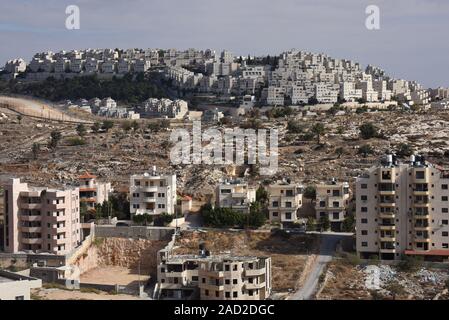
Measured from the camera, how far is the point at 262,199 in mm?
18531

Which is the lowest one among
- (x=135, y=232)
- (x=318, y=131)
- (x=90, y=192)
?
(x=135, y=232)

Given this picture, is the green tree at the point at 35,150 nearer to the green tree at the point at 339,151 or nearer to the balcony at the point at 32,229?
the green tree at the point at 339,151

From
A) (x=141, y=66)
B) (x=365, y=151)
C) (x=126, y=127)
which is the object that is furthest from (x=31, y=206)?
(x=141, y=66)

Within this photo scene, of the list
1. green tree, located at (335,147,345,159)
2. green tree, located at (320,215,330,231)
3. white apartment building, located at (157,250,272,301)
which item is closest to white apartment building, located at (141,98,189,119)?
green tree, located at (335,147,345,159)

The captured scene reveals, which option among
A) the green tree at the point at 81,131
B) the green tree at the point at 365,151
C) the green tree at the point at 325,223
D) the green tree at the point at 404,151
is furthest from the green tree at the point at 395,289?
the green tree at the point at 81,131

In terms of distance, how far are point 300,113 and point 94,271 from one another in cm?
2079

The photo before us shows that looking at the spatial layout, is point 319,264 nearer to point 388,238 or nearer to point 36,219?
point 388,238

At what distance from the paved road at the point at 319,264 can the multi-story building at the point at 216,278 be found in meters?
0.57

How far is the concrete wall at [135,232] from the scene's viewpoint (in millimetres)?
16812

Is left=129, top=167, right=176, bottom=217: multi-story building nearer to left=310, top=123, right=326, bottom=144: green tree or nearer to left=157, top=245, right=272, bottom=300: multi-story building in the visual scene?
left=157, top=245, right=272, bottom=300: multi-story building

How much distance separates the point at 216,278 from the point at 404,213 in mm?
4181

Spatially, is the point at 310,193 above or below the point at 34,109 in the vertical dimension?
below

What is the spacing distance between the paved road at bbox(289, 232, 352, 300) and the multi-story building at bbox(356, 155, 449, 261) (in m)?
0.64

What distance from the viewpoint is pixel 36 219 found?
15.7 m
